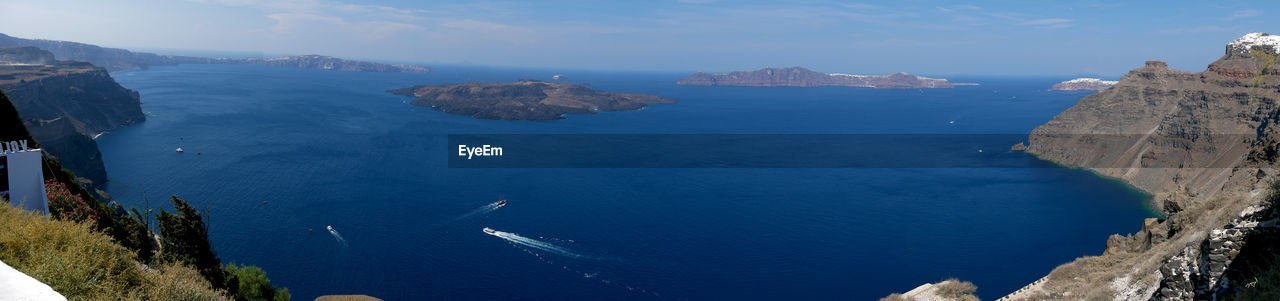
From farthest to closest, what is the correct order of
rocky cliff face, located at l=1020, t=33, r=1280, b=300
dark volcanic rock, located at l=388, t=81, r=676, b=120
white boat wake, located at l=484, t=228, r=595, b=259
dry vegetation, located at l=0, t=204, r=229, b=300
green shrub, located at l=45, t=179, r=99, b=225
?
1. dark volcanic rock, located at l=388, t=81, r=676, b=120
2. white boat wake, located at l=484, t=228, r=595, b=259
3. rocky cliff face, located at l=1020, t=33, r=1280, b=300
4. green shrub, located at l=45, t=179, r=99, b=225
5. dry vegetation, located at l=0, t=204, r=229, b=300

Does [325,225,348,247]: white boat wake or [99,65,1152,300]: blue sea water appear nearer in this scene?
[99,65,1152,300]: blue sea water

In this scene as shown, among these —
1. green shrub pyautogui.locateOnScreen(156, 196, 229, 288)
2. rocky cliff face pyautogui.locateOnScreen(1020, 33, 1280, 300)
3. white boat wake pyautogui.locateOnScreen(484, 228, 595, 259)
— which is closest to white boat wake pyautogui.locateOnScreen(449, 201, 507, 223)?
white boat wake pyautogui.locateOnScreen(484, 228, 595, 259)

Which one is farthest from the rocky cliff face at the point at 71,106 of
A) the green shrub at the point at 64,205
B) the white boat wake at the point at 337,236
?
the green shrub at the point at 64,205

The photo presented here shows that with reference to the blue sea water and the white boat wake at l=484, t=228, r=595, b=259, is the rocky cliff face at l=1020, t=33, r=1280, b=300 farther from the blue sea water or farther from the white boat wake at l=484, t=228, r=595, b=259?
the white boat wake at l=484, t=228, r=595, b=259

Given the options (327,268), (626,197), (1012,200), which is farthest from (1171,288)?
(1012,200)

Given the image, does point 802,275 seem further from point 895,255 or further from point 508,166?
point 508,166

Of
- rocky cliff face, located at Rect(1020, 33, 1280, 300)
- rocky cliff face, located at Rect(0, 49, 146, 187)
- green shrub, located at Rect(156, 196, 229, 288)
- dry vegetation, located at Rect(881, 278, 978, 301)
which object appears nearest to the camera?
rocky cliff face, located at Rect(1020, 33, 1280, 300)
